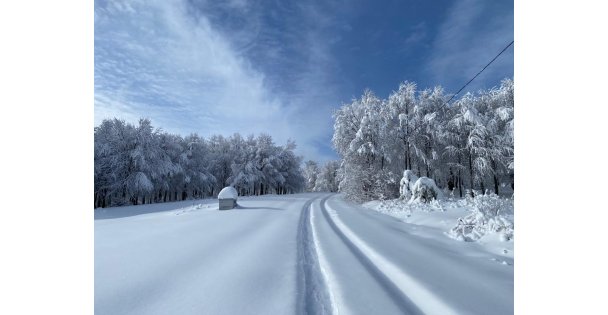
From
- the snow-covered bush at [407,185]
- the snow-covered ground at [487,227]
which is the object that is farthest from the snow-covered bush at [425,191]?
the snow-covered ground at [487,227]

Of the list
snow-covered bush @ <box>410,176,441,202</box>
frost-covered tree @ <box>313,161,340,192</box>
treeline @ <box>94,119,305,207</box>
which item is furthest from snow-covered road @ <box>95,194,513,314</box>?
frost-covered tree @ <box>313,161,340,192</box>

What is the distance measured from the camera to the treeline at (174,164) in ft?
88.6

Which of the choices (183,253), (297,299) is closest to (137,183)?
(183,253)

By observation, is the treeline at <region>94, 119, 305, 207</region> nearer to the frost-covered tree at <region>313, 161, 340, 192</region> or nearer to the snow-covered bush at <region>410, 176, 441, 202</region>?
the frost-covered tree at <region>313, 161, 340, 192</region>

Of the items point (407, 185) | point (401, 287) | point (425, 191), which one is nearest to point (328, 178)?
point (407, 185)

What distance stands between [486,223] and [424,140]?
18896mm

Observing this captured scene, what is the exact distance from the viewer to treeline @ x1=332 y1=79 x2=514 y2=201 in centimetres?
2233

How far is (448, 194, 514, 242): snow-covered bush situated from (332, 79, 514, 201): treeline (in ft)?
43.5

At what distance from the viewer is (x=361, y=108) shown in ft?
85.4

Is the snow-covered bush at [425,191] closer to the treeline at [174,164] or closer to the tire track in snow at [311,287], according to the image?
the tire track in snow at [311,287]

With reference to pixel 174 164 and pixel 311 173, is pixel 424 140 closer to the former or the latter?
pixel 174 164
